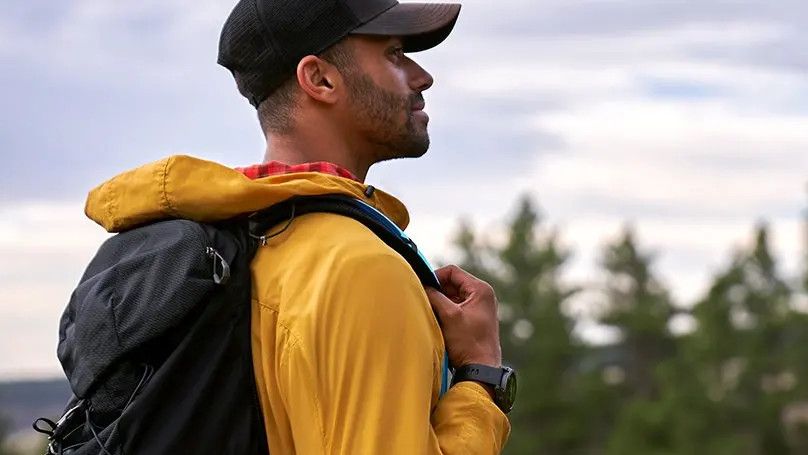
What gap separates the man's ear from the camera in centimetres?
339

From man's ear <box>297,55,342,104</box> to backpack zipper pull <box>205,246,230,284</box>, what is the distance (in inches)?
18.3

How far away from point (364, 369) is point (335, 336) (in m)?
0.08

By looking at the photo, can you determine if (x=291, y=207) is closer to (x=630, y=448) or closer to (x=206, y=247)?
(x=206, y=247)

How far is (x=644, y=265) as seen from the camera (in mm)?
59594

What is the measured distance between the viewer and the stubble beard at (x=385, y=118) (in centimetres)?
341

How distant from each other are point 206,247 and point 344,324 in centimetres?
34

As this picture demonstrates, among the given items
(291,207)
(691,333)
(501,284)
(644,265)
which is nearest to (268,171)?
(291,207)

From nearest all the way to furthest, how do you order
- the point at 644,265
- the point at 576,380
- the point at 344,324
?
the point at 344,324 < the point at 576,380 < the point at 644,265

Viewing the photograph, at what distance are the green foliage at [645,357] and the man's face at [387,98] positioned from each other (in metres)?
42.9

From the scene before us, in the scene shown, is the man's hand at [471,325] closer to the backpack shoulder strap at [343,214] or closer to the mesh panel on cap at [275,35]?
the backpack shoulder strap at [343,214]

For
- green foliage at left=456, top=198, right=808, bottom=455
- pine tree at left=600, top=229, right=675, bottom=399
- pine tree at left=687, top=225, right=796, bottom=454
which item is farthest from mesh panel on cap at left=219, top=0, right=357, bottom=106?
pine tree at left=600, top=229, right=675, bottom=399

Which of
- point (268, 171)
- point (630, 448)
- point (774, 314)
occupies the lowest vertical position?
point (630, 448)

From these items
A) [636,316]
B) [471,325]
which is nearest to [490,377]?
[471,325]

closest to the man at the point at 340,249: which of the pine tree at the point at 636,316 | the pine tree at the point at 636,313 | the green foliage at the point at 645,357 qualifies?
the green foliage at the point at 645,357
